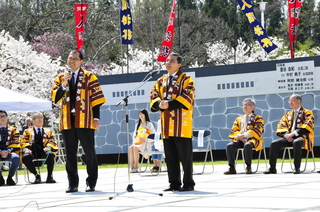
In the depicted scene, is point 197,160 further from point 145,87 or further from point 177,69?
point 177,69

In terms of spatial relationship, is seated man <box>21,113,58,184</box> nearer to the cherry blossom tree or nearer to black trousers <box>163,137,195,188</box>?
black trousers <box>163,137,195,188</box>

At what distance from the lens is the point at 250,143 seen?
914cm

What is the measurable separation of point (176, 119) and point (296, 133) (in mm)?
3143

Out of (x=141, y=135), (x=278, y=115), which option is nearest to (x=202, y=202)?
(x=141, y=135)

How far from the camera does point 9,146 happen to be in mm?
9273

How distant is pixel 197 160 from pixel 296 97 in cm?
665

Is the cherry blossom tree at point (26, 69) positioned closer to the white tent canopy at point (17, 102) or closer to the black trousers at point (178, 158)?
the white tent canopy at point (17, 102)

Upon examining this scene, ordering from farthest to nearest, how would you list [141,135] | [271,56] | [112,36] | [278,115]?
[271,56]
[112,36]
[278,115]
[141,135]

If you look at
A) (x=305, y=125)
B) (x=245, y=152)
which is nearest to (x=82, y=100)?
(x=245, y=152)

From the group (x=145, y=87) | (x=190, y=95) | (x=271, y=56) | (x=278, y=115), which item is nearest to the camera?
(x=190, y=95)

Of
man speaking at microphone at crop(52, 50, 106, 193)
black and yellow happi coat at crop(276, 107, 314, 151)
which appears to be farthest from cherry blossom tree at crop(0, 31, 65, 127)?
man speaking at microphone at crop(52, 50, 106, 193)

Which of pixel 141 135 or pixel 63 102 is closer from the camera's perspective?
pixel 63 102

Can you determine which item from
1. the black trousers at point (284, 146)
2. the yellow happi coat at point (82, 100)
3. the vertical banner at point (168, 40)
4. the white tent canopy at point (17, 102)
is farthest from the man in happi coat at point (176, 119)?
the vertical banner at point (168, 40)

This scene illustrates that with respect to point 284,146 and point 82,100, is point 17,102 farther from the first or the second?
point 82,100
